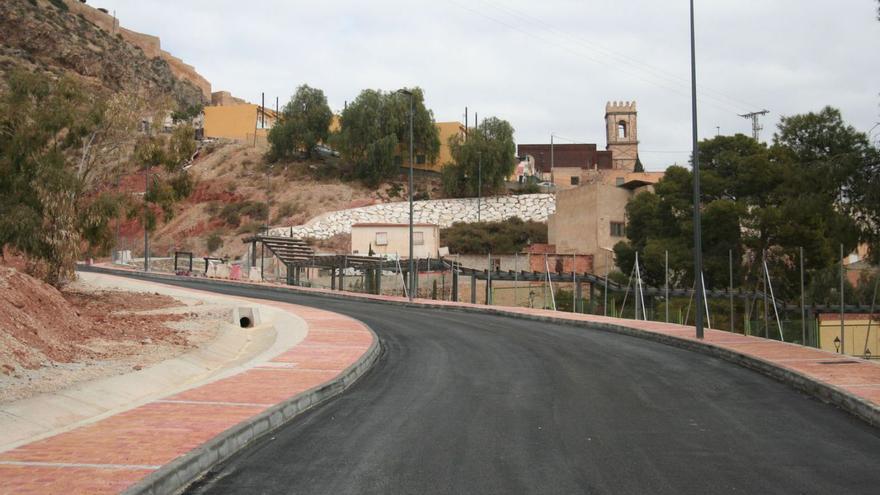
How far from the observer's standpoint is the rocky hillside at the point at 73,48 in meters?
90.5

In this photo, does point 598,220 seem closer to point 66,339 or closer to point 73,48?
point 66,339

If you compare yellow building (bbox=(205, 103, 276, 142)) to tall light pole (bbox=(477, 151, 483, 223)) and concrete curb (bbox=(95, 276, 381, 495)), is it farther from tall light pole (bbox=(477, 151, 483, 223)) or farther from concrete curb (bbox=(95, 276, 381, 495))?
concrete curb (bbox=(95, 276, 381, 495))

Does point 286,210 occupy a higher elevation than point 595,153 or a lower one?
lower

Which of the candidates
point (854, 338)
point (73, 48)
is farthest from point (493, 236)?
point (73, 48)

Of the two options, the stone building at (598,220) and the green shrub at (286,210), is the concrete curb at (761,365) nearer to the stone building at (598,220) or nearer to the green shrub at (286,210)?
the stone building at (598,220)

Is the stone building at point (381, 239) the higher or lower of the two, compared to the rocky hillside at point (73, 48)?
lower

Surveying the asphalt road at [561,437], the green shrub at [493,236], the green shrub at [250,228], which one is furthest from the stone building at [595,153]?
the asphalt road at [561,437]

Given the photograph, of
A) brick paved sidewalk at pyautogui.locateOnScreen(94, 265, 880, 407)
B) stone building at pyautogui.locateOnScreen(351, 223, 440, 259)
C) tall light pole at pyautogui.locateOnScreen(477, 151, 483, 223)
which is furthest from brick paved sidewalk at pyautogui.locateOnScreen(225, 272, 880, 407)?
tall light pole at pyautogui.locateOnScreen(477, 151, 483, 223)

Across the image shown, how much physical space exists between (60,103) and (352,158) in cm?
6711

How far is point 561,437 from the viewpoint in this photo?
8.67 meters

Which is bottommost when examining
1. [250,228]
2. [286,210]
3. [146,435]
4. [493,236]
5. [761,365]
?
[761,365]

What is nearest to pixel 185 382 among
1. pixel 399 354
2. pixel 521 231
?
pixel 399 354

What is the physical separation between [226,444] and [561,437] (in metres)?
3.52

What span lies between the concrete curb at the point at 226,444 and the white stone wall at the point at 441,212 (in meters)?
62.3
